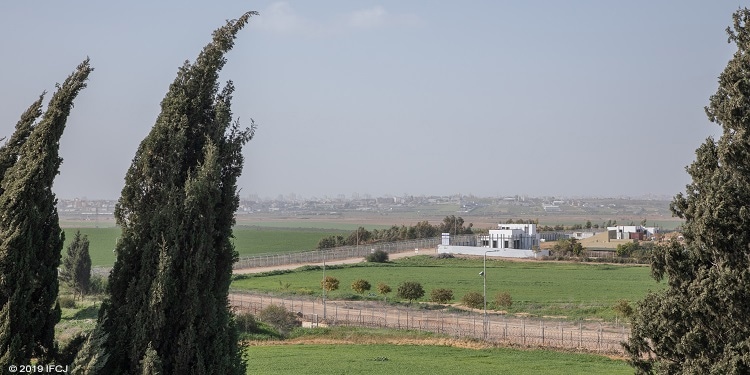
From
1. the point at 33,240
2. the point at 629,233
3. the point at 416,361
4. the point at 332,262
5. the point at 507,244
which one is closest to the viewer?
the point at 33,240

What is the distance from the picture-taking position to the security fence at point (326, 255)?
101 m

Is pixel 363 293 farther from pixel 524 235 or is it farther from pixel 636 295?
pixel 524 235

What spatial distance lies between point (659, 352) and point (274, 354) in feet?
78.4

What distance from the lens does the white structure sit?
110m

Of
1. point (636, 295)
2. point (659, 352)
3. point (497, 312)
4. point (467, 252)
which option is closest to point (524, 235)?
point (467, 252)

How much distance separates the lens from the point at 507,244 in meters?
117

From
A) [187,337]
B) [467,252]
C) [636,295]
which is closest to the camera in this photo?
[187,337]

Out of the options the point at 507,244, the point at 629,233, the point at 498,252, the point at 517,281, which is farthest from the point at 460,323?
the point at 629,233

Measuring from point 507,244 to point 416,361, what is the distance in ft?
274

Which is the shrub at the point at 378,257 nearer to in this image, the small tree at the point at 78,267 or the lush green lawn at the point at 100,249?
the lush green lawn at the point at 100,249

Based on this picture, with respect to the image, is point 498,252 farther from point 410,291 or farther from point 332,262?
point 410,291

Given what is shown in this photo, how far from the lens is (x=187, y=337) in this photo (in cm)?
1161

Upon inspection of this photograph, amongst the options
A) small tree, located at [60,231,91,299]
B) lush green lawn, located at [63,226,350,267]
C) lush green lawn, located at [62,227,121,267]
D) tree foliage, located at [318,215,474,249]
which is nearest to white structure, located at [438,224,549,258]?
tree foliage, located at [318,215,474,249]

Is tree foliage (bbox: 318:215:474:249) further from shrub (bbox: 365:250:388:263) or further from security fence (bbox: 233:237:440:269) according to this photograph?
shrub (bbox: 365:250:388:263)
